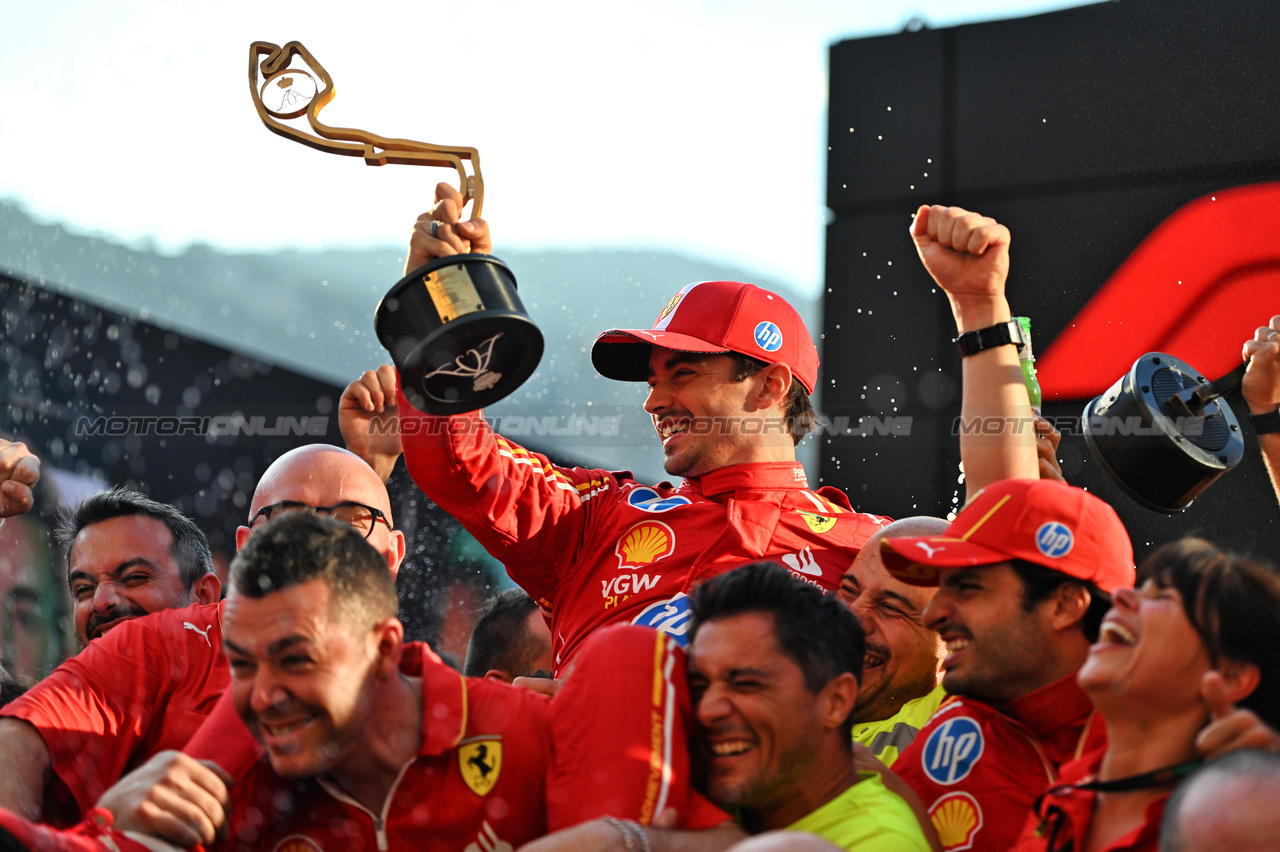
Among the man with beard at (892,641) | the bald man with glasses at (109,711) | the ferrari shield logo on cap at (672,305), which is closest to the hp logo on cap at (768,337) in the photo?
the ferrari shield logo on cap at (672,305)

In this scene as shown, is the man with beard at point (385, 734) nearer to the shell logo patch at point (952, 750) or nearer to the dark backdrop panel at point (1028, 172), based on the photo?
the shell logo patch at point (952, 750)

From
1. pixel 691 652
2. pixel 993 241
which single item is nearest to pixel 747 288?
pixel 993 241

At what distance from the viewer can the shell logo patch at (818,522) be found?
3010mm

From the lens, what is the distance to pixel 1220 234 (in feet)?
13.3

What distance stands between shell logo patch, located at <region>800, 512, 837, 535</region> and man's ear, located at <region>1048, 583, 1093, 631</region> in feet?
2.89

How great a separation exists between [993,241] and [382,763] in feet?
5.45

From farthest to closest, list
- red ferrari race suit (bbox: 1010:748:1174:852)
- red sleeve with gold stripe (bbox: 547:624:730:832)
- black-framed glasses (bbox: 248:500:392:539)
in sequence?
black-framed glasses (bbox: 248:500:392:539), red sleeve with gold stripe (bbox: 547:624:730:832), red ferrari race suit (bbox: 1010:748:1174:852)

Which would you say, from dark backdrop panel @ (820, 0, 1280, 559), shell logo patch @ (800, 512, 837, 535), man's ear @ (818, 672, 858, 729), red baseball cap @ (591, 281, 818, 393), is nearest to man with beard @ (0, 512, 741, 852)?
man's ear @ (818, 672, 858, 729)

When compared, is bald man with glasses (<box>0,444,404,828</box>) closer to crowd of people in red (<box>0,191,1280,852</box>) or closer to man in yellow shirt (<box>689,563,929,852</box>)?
crowd of people in red (<box>0,191,1280,852</box>)

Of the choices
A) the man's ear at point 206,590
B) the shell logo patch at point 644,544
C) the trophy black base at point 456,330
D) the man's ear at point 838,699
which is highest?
the trophy black base at point 456,330

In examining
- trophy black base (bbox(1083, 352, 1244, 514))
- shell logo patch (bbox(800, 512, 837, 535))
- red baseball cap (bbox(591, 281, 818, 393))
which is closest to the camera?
trophy black base (bbox(1083, 352, 1244, 514))

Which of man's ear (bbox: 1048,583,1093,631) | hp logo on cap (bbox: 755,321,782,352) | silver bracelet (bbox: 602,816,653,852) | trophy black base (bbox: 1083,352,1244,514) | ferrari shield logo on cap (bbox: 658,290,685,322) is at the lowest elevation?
silver bracelet (bbox: 602,816,653,852)

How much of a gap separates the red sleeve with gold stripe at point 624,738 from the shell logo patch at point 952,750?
49 centimetres

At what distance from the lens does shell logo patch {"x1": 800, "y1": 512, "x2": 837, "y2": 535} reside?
9.87 ft
